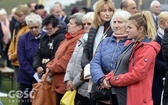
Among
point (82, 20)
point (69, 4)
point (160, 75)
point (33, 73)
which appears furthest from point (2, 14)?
point (160, 75)

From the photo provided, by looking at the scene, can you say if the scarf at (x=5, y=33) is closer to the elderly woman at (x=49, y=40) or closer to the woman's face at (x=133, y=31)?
the elderly woman at (x=49, y=40)

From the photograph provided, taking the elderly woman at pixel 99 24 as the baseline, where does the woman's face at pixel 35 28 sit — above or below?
below

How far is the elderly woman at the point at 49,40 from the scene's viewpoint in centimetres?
1073

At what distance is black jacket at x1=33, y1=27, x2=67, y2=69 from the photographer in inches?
422

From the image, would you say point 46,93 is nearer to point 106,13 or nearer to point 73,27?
point 73,27

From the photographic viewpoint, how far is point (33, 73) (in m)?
11.7

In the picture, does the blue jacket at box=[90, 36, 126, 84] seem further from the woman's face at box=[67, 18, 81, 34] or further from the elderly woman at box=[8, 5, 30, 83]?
the elderly woman at box=[8, 5, 30, 83]

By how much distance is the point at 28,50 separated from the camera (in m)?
11.7

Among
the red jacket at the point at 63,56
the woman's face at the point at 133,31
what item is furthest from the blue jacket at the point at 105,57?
the red jacket at the point at 63,56

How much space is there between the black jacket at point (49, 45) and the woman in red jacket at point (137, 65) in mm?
2999

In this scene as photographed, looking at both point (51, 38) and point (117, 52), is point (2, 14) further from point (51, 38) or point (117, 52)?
point (117, 52)

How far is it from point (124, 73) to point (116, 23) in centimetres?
89

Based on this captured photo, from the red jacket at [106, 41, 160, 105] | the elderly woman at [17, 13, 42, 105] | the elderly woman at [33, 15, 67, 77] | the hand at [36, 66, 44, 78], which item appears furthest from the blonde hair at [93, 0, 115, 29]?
the elderly woman at [17, 13, 42, 105]

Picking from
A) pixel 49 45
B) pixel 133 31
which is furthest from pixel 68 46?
pixel 133 31
